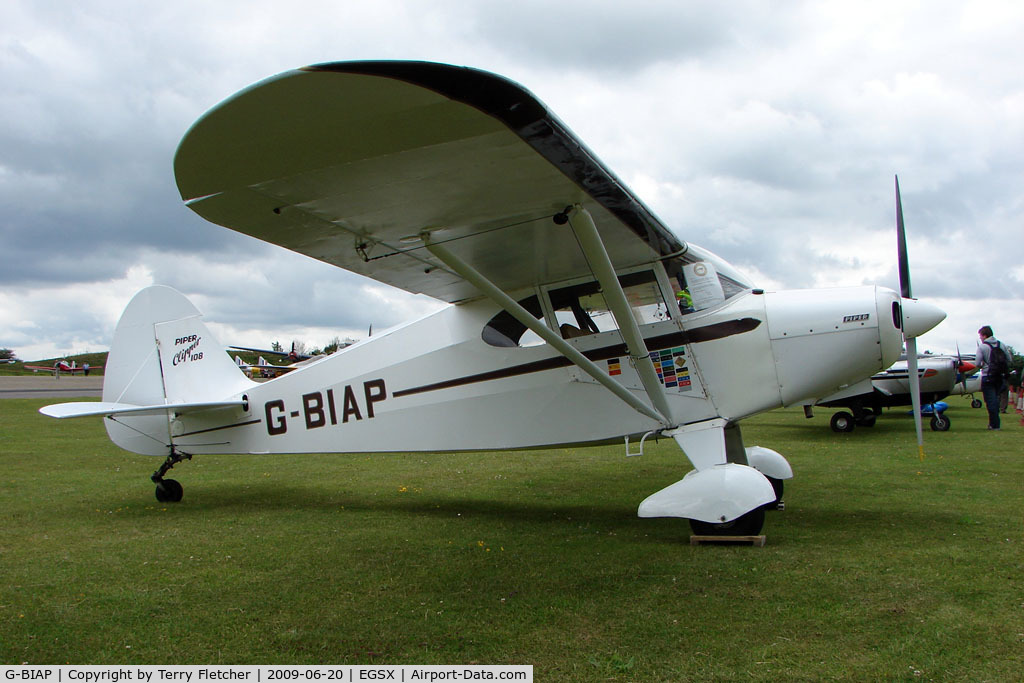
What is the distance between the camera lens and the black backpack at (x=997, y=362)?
12625 millimetres

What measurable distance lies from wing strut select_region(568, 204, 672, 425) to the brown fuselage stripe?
484mm

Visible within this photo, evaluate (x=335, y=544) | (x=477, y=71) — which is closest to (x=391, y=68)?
(x=477, y=71)

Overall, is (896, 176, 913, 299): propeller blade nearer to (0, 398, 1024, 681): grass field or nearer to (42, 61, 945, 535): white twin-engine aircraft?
(42, 61, 945, 535): white twin-engine aircraft

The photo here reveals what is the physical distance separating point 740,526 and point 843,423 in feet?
35.6

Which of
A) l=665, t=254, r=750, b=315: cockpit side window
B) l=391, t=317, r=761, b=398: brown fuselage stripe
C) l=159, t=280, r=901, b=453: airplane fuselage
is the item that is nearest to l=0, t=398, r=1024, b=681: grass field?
l=159, t=280, r=901, b=453: airplane fuselage

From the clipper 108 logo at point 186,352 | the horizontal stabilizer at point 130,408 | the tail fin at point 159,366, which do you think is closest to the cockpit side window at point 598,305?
the horizontal stabilizer at point 130,408

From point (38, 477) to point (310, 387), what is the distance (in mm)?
4849

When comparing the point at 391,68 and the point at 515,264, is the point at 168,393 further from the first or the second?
the point at 391,68

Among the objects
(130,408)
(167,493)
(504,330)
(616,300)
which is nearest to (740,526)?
(616,300)

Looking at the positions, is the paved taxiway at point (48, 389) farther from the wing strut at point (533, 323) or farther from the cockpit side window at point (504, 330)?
the wing strut at point (533, 323)

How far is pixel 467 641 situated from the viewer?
315 centimetres

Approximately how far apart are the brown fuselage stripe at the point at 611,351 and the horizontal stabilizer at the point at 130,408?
237cm

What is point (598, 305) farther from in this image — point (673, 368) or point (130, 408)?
point (130, 408)

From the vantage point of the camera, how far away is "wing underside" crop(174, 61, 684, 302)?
2.72m
